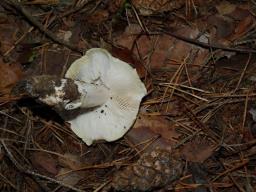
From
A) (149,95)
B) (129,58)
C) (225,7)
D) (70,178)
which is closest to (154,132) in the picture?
(149,95)

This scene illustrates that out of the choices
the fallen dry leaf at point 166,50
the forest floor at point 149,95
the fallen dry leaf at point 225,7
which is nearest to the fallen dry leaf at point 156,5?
the forest floor at point 149,95

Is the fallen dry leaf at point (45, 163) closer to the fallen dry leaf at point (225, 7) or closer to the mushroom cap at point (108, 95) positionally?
the mushroom cap at point (108, 95)

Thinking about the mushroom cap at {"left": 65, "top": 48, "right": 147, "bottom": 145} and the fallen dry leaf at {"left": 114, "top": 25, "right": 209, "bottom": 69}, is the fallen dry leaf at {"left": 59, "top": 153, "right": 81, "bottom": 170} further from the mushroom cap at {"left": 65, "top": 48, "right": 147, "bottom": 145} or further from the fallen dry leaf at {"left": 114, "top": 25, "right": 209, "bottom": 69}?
the fallen dry leaf at {"left": 114, "top": 25, "right": 209, "bottom": 69}

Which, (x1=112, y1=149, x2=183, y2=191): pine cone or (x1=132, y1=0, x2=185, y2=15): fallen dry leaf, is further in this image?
(x1=132, y1=0, x2=185, y2=15): fallen dry leaf

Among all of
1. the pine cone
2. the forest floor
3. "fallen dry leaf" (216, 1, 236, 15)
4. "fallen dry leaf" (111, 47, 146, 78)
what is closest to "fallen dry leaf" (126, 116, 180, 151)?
the forest floor

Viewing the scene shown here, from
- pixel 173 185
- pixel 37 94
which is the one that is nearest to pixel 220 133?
pixel 173 185

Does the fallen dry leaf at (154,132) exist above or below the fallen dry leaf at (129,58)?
below

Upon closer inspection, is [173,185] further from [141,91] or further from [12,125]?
[12,125]
